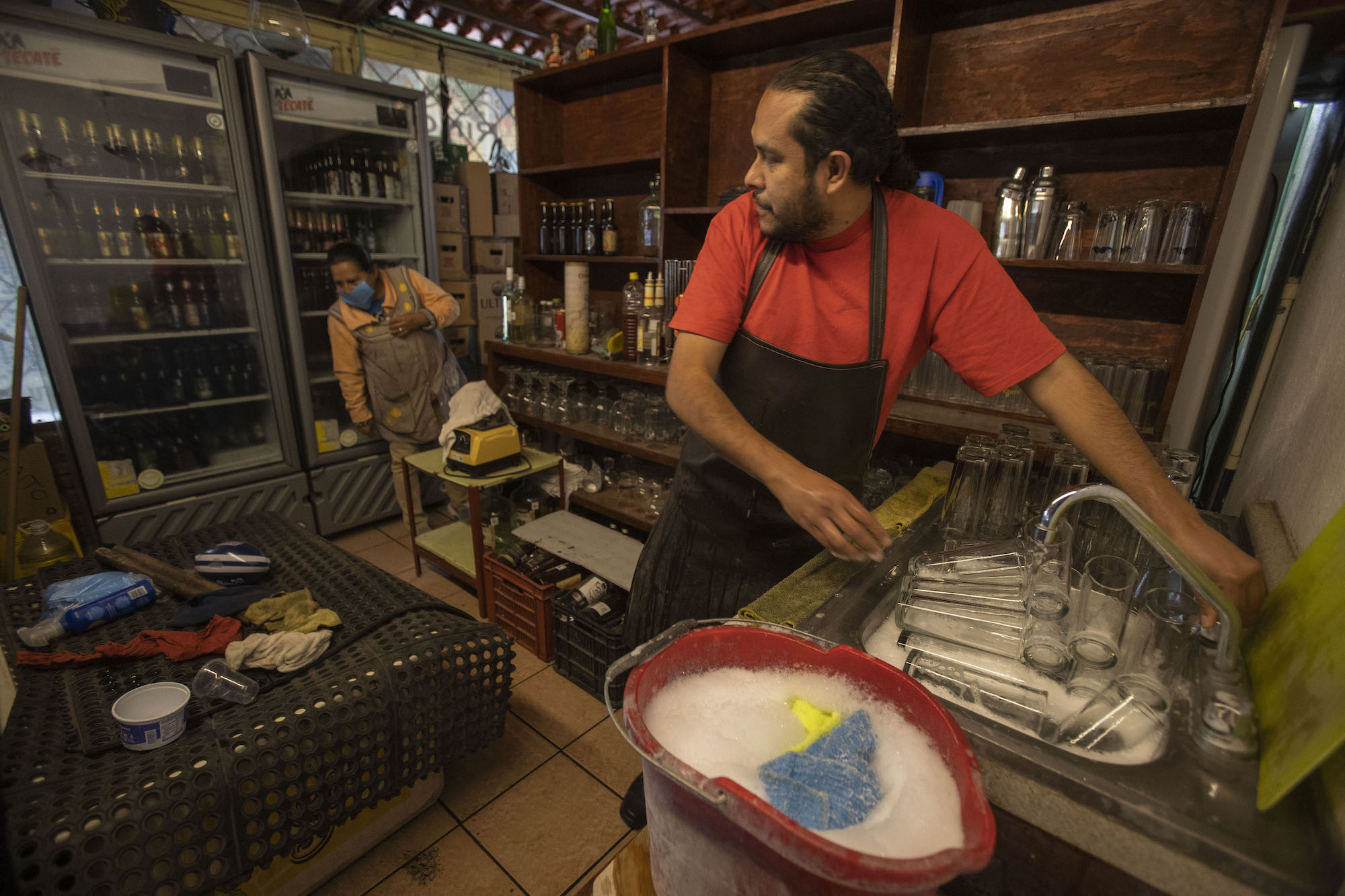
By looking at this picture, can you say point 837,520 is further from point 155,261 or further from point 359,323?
point 155,261

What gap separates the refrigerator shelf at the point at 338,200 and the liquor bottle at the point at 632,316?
1692 millimetres

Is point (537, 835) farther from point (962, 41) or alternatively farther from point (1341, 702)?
point (962, 41)

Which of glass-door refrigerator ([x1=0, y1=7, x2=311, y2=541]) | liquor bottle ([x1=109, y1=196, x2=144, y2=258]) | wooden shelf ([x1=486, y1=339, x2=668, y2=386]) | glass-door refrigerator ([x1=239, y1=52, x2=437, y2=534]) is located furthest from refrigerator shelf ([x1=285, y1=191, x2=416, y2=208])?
wooden shelf ([x1=486, y1=339, x2=668, y2=386])

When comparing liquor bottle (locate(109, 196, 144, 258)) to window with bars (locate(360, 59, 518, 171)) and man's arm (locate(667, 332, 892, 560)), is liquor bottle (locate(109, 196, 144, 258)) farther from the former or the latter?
man's arm (locate(667, 332, 892, 560))

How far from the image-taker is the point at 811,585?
44.4 inches

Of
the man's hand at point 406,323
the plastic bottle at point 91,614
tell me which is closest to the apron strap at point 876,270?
the plastic bottle at point 91,614

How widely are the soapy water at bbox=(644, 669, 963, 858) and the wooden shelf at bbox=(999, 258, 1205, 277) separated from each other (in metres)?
1.65

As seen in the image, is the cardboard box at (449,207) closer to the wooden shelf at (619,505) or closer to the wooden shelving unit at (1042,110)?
the wooden shelving unit at (1042,110)

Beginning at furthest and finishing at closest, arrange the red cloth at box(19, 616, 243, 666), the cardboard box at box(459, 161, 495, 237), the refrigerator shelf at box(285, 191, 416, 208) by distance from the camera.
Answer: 1. the cardboard box at box(459, 161, 495, 237)
2. the refrigerator shelf at box(285, 191, 416, 208)
3. the red cloth at box(19, 616, 243, 666)

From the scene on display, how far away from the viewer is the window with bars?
4551mm

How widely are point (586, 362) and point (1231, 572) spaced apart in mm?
2345

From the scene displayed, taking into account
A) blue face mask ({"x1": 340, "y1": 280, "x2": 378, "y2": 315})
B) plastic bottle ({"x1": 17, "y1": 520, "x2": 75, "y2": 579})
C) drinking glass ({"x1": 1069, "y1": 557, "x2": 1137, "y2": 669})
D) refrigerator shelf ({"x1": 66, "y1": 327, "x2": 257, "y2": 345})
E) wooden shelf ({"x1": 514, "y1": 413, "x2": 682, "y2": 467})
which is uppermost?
blue face mask ({"x1": 340, "y1": 280, "x2": 378, "y2": 315})

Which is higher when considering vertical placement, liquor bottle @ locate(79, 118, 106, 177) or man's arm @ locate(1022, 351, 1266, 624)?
liquor bottle @ locate(79, 118, 106, 177)

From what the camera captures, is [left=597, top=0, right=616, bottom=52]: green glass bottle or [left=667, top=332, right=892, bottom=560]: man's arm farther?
[left=597, top=0, right=616, bottom=52]: green glass bottle
